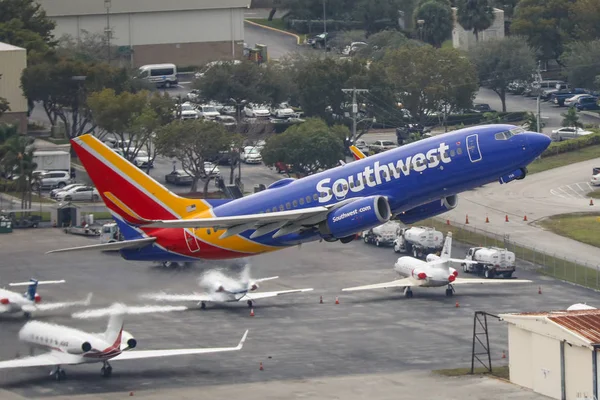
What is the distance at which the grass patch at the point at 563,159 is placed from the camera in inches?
7343

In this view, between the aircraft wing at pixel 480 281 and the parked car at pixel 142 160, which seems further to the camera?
the parked car at pixel 142 160

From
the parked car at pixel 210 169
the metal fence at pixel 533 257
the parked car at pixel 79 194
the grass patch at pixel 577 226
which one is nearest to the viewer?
the metal fence at pixel 533 257

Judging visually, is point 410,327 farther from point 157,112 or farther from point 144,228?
point 157,112

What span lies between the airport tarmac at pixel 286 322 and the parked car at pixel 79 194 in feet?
63.5

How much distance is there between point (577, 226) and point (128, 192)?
72.7 meters

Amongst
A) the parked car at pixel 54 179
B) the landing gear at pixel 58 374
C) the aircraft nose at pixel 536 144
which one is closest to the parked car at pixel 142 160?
the parked car at pixel 54 179

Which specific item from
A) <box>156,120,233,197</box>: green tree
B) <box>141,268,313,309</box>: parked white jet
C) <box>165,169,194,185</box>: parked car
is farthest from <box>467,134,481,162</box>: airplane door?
<box>165,169,194,185</box>: parked car

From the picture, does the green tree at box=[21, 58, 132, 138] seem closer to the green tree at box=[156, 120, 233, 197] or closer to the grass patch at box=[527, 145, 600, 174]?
the green tree at box=[156, 120, 233, 197]

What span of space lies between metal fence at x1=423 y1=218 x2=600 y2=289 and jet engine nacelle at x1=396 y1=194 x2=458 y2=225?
44378 millimetres

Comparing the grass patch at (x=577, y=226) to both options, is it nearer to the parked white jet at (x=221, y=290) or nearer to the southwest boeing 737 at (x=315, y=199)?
the parked white jet at (x=221, y=290)

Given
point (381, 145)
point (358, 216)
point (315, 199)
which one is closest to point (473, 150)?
point (358, 216)

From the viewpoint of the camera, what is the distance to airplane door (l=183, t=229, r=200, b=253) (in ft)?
309

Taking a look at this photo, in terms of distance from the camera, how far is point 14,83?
198 m

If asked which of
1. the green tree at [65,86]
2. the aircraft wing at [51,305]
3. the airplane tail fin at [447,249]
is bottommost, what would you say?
the aircraft wing at [51,305]
